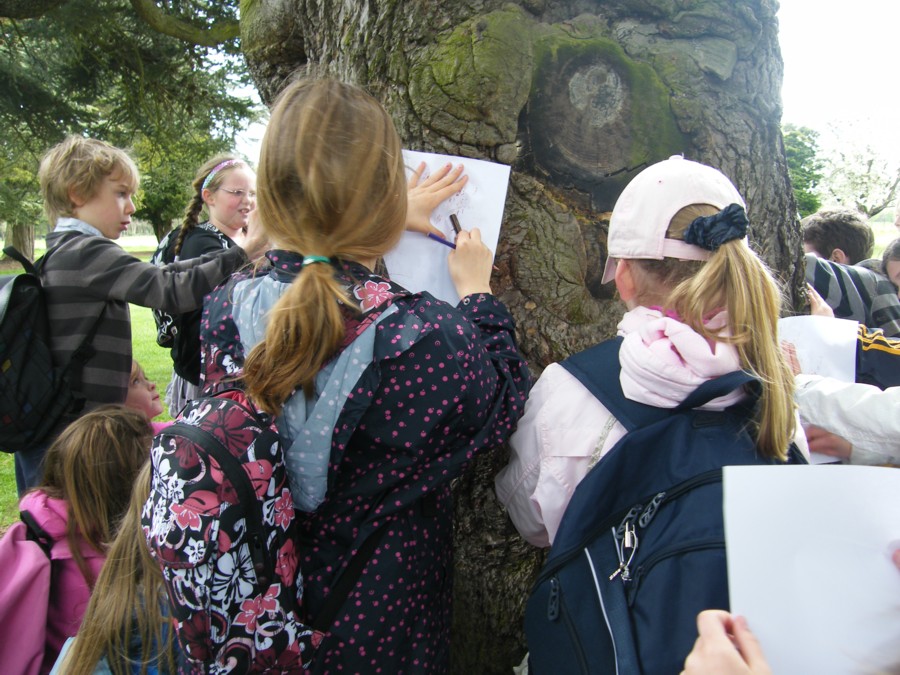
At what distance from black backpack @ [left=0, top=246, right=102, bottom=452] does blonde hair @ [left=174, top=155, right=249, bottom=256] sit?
2.30ft

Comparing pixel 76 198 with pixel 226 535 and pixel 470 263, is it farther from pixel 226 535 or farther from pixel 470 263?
pixel 226 535

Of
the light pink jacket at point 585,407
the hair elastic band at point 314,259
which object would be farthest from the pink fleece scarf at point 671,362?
the hair elastic band at point 314,259

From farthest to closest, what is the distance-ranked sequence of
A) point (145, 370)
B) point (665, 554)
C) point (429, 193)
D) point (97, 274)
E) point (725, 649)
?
point (145, 370) → point (97, 274) → point (429, 193) → point (665, 554) → point (725, 649)

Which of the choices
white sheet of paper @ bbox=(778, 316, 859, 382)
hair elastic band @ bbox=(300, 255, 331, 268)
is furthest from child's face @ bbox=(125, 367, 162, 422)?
white sheet of paper @ bbox=(778, 316, 859, 382)

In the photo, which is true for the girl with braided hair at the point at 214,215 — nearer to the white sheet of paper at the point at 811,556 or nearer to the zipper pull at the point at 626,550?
the zipper pull at the point at 626,550

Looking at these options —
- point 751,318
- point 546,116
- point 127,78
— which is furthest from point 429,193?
point 127,78

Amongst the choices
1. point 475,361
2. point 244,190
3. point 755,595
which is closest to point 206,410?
point 475,361

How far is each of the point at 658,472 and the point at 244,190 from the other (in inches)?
99.2

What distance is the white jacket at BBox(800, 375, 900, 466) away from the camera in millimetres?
1382

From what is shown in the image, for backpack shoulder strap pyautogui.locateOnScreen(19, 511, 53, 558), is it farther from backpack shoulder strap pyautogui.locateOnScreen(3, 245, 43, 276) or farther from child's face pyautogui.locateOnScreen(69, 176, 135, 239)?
child's face pyautogui.locateOnScreen(69, 176, 135, 239)

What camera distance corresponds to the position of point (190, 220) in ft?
10.0

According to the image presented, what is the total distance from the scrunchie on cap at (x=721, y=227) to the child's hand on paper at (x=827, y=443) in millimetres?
523

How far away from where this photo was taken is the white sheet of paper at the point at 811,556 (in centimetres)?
85

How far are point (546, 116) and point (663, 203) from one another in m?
0.54
